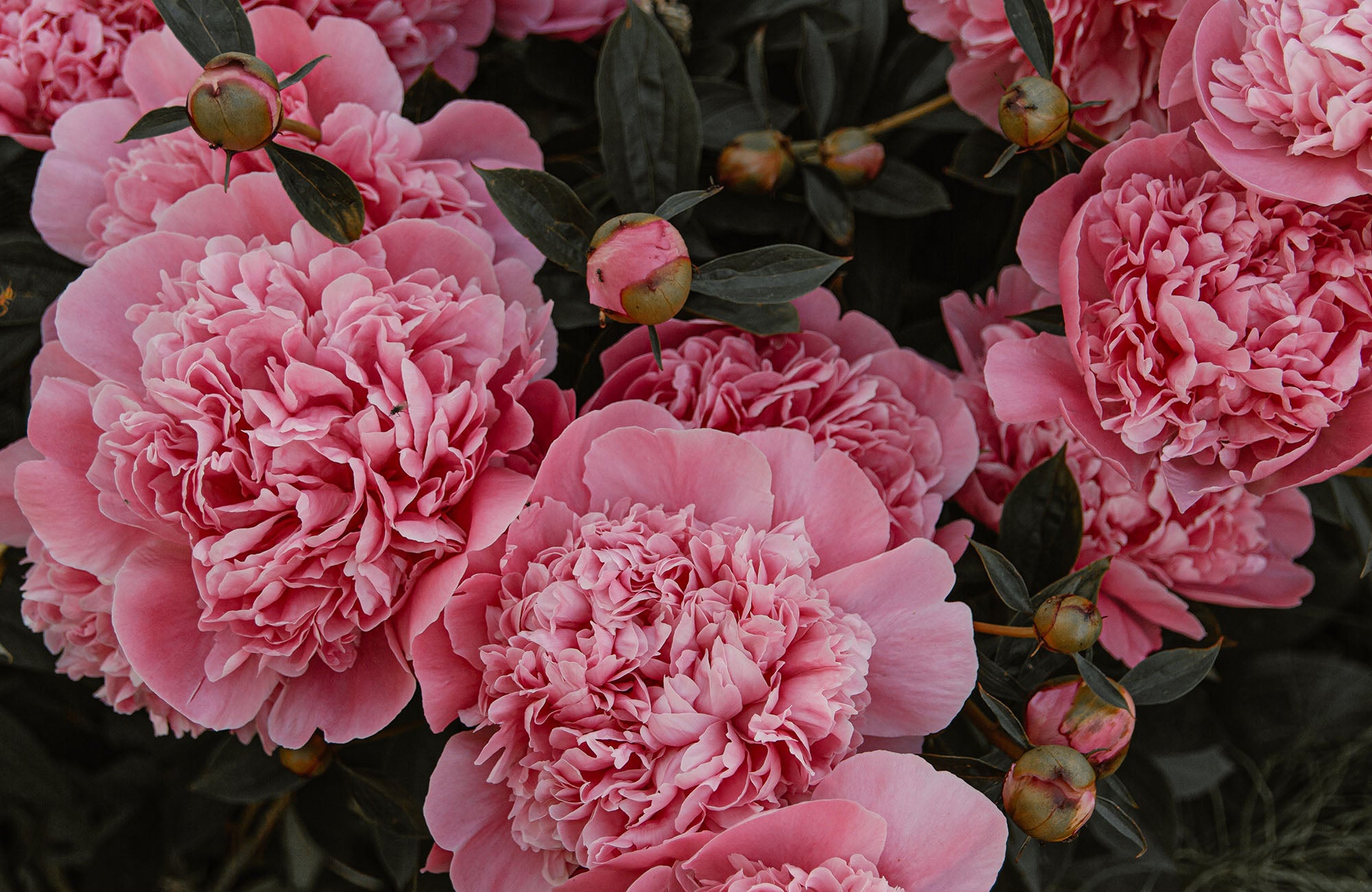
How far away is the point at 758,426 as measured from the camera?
2.21ft

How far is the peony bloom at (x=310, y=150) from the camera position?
660 mm

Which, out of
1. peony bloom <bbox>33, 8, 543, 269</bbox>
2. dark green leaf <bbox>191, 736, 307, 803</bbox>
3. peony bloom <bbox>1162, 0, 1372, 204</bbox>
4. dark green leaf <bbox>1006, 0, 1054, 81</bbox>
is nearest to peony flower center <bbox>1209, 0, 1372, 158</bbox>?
peony bloom <bbox>1162, 0, 1372, 204</bbox>

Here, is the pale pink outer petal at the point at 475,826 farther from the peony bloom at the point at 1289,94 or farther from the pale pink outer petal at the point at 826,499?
the peony bloom at the point at 1289,94

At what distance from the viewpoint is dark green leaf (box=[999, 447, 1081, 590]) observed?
713 millimetres

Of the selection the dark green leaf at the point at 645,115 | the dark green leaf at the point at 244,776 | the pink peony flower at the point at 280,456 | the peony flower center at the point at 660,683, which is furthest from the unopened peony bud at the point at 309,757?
the dark green leaf at the point at 645,115

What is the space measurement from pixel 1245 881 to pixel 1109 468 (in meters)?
0.64

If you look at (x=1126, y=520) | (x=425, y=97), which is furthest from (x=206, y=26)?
(x=1126, y=520)

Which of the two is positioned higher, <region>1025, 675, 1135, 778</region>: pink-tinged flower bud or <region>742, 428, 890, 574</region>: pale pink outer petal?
<region>742, 428, 890, 574</region>: pale pink outer petal

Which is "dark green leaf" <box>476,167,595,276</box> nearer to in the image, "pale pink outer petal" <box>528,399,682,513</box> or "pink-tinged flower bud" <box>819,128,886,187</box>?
"pale pink outer petal" <box>528,399,682,513</box>

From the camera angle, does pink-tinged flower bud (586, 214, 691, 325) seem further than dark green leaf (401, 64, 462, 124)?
No

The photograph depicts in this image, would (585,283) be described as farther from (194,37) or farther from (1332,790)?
(1332,790)

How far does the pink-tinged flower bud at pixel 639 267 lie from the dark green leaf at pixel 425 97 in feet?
0.83

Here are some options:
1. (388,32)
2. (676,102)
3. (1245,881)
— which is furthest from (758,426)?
(1245,881)

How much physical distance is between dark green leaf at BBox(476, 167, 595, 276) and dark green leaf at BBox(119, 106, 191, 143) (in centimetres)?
18
